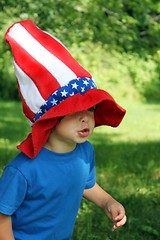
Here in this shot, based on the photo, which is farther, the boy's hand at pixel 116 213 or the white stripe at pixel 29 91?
the boy's hand at pixel 116 213

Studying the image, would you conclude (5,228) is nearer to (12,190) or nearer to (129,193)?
(12,190)

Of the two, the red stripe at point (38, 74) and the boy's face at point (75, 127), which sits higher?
the red stripe at point (38, 74)

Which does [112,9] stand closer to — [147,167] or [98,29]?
[98,29]

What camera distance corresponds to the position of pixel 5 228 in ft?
10.0

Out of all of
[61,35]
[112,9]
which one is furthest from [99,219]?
[112,9]

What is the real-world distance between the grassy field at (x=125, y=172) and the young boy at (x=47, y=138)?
1.52 metres

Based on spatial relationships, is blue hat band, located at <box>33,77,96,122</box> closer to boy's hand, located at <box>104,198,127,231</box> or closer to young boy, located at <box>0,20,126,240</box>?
young boy, located at <box>0,20,126,240</box>

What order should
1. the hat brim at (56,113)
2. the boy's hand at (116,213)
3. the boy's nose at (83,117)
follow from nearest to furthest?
1. the hat brim at (56,113)
2. the boy's nose at (83,117)
3. the boy's hand at (116,213)

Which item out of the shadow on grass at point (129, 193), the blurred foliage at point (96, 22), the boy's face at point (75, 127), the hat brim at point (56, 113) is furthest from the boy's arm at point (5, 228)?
the blurred foliage at point (96, 22)

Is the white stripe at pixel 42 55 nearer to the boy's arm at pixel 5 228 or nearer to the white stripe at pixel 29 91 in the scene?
the white stripe at pixel 29 91

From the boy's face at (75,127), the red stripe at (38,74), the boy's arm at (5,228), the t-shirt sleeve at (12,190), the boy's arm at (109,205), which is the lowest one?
the boy's arm at (109,205)

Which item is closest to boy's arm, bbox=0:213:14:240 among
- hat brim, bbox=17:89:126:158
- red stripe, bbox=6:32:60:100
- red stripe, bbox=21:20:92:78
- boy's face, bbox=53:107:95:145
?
hat brim, bbox=17:89:126:158

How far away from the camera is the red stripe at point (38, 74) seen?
9.98ft

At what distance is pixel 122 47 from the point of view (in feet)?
24.0
